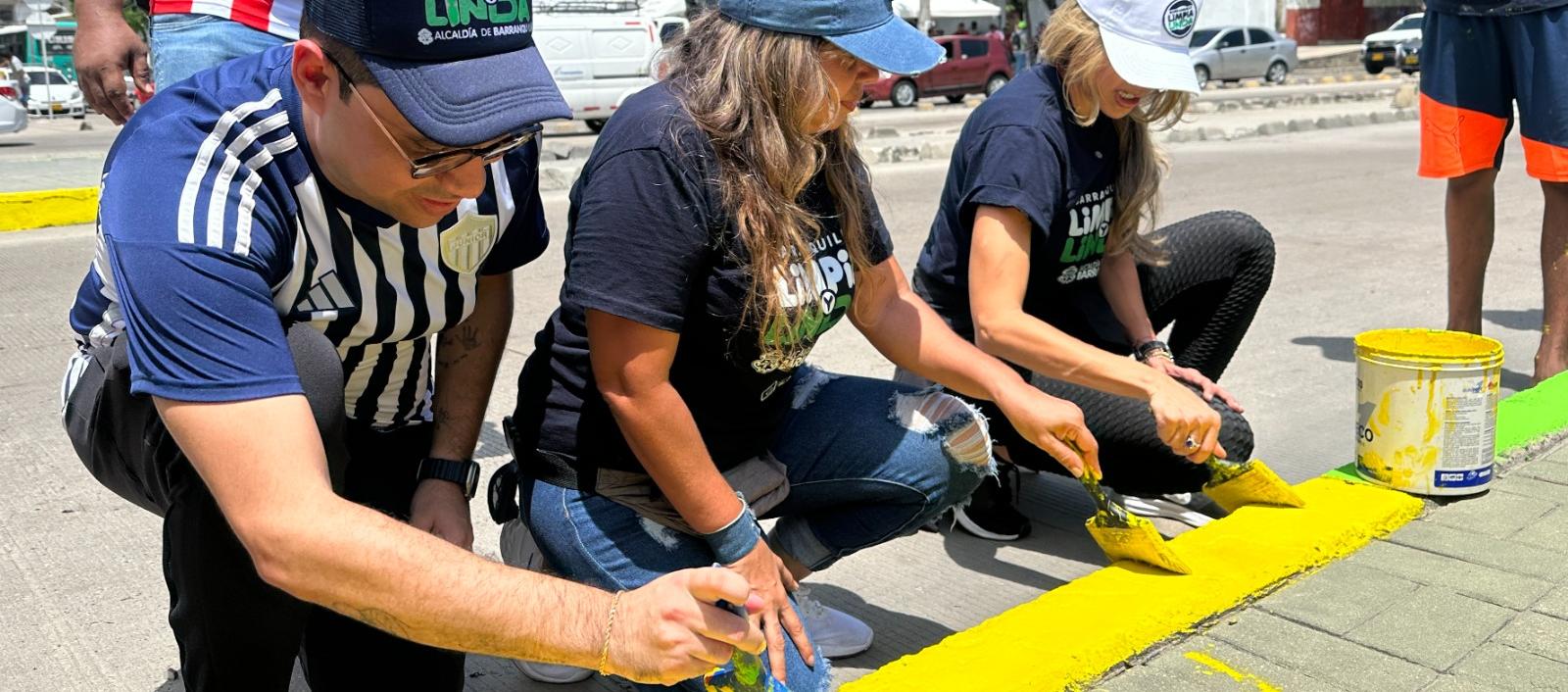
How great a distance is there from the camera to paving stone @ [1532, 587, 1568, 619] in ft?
8.29

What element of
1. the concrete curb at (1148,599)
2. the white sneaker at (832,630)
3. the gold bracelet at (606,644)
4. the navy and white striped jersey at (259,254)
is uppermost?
the navy and white striped jersey at (259,254)

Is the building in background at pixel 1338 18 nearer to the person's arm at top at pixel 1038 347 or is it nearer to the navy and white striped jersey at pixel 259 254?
the person's arm at top at pixel 1038 347

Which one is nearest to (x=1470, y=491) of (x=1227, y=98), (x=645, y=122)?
(x=645, y=122)

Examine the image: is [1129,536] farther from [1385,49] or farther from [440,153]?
[1385,49]

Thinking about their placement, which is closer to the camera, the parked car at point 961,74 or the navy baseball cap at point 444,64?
the navy baseball cap at point 444,64

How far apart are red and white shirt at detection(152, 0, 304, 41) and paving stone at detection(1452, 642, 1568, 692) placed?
7.98ft

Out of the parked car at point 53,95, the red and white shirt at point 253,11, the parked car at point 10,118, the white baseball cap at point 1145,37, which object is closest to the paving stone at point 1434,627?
the white baseball cap at point 1145,37

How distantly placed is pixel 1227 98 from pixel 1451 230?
19.9 meters

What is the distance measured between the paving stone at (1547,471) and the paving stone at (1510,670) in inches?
40.8

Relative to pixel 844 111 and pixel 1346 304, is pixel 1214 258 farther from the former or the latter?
pixel 1346 304

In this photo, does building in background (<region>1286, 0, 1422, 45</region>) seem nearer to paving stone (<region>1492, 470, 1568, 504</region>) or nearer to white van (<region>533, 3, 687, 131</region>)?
white van (<region>533, 3, 687, 131</region>)

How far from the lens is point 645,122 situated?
7.06 feet

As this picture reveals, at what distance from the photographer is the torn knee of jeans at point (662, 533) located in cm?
224

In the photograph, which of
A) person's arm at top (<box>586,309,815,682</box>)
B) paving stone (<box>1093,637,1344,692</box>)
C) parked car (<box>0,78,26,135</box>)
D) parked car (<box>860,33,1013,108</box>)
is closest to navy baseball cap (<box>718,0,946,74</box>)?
person's arm at top (<box>586,309,815,682</box>)
